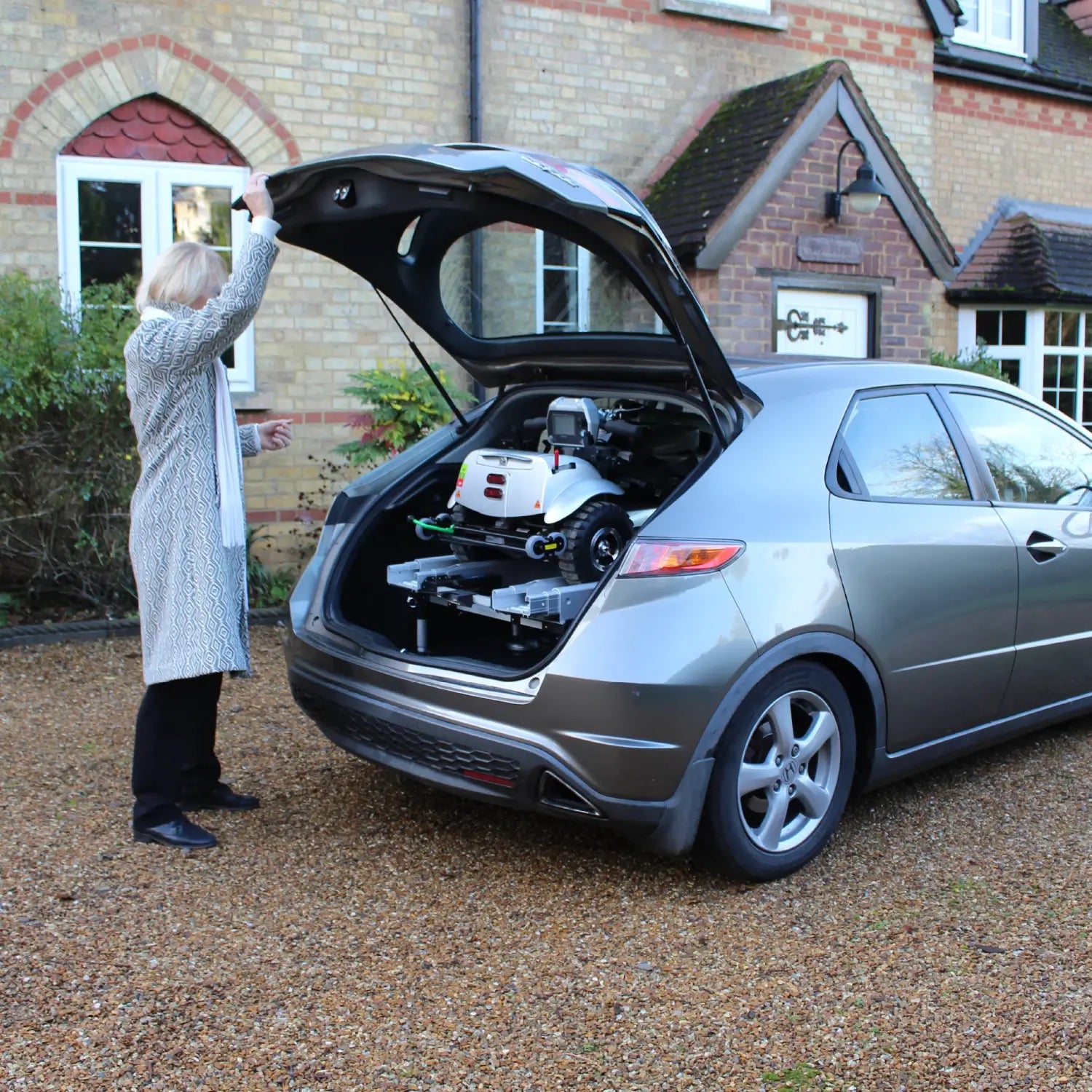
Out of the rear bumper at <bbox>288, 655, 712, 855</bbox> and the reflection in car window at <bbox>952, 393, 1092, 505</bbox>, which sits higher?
the reflection in car window at <bbox>952, 393, 1092, 505</bbox>

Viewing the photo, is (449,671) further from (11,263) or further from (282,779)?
(11,263)

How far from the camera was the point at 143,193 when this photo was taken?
375 inches

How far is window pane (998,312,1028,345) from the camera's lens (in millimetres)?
14156

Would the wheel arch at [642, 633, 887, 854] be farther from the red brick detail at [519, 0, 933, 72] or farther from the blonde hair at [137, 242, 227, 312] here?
the red brick detail at [519, 0, 933, 72]

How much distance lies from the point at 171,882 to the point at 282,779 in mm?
1066

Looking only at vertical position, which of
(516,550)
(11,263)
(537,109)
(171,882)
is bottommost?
(171,882)

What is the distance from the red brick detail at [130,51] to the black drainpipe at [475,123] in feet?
5.09

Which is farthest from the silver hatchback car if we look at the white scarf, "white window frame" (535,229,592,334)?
"white window frame" (535,229,592,334)

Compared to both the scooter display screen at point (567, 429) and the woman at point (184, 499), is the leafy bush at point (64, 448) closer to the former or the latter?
the woman at point (184, 499)

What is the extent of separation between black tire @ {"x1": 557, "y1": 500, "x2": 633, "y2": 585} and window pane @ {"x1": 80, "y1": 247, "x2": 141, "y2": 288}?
6.45m

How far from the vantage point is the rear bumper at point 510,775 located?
3596mm

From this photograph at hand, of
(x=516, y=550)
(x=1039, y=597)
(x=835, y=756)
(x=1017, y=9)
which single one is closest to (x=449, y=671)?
(x=516, y=550)

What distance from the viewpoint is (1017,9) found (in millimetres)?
14539

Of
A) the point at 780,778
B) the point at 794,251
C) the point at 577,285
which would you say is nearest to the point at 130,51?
the point at 577,285
